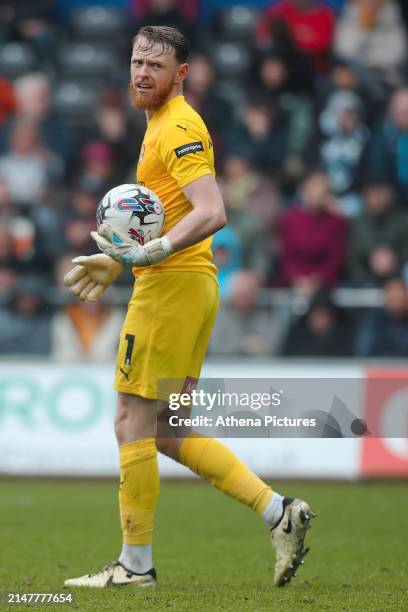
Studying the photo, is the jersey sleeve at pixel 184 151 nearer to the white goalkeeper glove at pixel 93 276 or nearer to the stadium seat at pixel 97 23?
the white goalkeeper glove at pixel 93 276

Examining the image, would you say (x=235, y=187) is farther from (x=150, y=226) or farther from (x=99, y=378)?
(x=150, y=226)

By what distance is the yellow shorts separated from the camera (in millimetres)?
6250

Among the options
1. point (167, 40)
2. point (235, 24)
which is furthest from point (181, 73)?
point (235, 24)

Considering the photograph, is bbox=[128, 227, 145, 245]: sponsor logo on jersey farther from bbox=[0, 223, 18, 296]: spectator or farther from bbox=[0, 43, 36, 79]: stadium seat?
bbox=[0, 43, 36, 79]: stadium seat

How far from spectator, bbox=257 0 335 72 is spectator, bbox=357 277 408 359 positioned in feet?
→ 14.4

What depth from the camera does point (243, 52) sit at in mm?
17734

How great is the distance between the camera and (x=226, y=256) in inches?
523

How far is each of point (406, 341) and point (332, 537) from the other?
14.5 ft

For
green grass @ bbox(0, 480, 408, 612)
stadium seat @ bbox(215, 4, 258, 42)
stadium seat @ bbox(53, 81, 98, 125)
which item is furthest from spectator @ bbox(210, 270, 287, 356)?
stadium seat @ bbox(215, 4, 258, 42)

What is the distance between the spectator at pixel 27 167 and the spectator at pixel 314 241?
3.28m

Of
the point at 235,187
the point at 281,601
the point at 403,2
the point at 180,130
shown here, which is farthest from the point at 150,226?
the point at 403,2

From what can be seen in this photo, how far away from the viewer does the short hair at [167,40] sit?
626cm

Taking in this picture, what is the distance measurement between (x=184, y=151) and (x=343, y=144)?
31.0 feet

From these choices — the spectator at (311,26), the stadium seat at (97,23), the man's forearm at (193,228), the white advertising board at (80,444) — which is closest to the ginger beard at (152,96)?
the man's forearm at (193,228)
